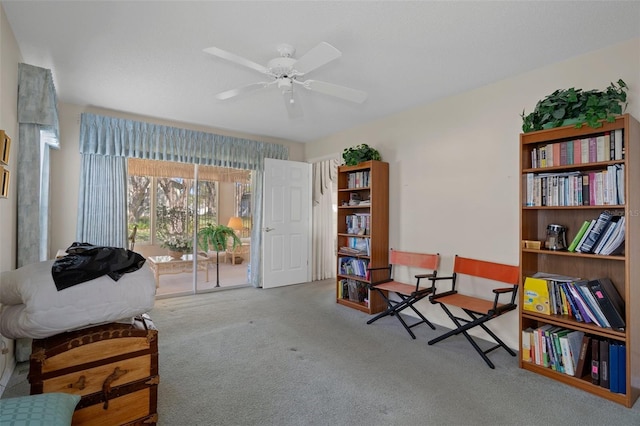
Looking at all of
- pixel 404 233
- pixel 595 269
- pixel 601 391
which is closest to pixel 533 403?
pixel 601 391

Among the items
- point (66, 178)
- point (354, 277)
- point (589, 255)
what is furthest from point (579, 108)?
point (66, 178)

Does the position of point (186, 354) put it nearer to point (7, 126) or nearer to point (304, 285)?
point (7, 126)

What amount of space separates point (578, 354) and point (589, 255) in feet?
2.33

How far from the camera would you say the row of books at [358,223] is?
13.4 ft

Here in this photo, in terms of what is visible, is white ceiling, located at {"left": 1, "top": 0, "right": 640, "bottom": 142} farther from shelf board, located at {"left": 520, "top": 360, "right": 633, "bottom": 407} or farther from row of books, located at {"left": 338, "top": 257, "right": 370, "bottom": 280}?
shelf board, located at {"left": 520, "top": 360, "right": 633, "bottom": 407}

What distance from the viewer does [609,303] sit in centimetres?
207

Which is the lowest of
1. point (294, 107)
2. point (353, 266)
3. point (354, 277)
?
point (354, 277)

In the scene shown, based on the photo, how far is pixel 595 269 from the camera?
2.41m

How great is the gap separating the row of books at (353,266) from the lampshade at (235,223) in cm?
191

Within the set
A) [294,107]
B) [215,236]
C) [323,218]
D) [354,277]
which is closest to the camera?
[294,107]

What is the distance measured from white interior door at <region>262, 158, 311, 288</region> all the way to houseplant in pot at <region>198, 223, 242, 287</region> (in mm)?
619

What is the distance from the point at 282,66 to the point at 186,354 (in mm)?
2467

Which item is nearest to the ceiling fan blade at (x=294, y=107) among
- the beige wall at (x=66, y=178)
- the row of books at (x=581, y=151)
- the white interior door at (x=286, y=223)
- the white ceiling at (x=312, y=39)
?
the white ceiling at (x=312, y=39)

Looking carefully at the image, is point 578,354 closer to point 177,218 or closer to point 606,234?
point 606,234
